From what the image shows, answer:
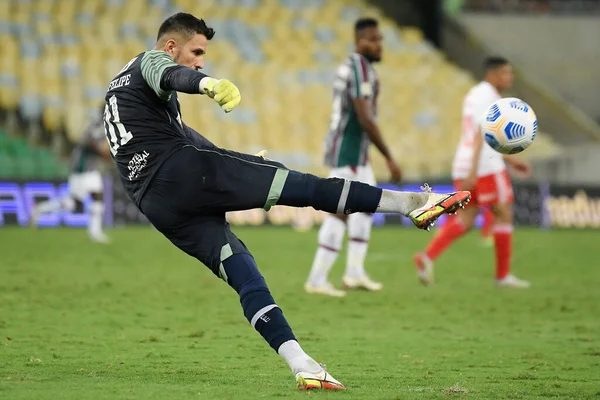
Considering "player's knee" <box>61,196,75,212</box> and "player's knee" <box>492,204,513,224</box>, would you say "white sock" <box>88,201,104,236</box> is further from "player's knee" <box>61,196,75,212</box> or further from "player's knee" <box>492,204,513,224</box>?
"player's knee" <box>492,204,513,224</box>

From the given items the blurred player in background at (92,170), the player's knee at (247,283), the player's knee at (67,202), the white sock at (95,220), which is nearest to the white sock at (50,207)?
the player's knee at (67,202)

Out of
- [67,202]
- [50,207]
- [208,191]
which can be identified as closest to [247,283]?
[208,191]

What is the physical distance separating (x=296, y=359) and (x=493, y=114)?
9.55ft

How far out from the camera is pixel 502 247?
12039 mm

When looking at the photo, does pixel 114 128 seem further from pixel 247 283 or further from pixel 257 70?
pixel 257 70

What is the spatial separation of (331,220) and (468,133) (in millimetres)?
2165

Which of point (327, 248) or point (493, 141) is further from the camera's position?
point (327, 248)

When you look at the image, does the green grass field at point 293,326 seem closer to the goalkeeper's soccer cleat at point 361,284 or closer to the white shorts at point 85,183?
the goalkeeper's soccer cleat at point 361,284

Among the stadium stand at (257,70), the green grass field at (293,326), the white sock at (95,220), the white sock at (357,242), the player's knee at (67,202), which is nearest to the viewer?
the green grass field at (293,326)

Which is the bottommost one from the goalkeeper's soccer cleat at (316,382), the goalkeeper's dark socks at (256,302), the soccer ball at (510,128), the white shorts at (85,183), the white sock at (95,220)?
the white sock at (95,220)

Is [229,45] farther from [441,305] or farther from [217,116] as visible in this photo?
[441,305]

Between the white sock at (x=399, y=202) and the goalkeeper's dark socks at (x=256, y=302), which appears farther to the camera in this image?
the white sock at (x=399, y=202)

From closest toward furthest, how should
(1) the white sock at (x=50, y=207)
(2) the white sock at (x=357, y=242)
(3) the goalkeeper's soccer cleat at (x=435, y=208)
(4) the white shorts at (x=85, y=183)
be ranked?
(3) the goalkeeper's soccer cleat at (x=435, y=208) → (2) the white sock at (x=357, y=242) → (4) the white shorts at (x=85, y=183) → (1) the white sock at (x=50, y=207)

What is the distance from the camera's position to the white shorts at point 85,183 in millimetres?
18594
